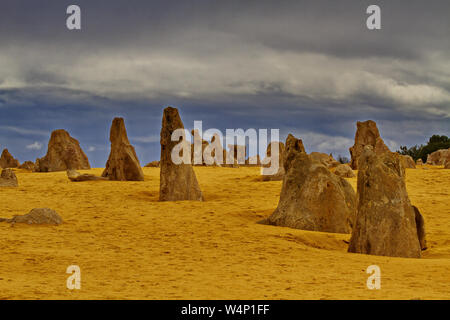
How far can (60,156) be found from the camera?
3034 cm

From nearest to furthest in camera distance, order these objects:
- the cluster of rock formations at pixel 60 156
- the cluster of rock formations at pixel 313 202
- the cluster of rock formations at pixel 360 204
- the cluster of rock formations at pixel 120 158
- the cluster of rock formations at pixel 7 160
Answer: the cluster of rock formations at pixel 360 204, the cluster of rock formations at pixel 313 202, the cluster of rock formations at pixel 120 158, the cluster of rock formations at pixel 60 156, the cluster of rock formations at pixel 7 160

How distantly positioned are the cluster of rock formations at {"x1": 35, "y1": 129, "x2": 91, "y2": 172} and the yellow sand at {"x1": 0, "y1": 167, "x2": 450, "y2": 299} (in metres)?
14.5

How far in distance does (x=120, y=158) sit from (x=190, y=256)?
42.7ft

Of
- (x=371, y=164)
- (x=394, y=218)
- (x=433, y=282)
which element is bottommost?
(x=433, y=282)

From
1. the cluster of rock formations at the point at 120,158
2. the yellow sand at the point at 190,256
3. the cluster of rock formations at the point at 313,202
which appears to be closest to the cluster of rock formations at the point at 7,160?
the cluster of rock formations at the point at 120,158

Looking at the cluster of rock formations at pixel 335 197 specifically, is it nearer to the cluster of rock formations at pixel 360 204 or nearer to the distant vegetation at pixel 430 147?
the cluster of rock formations at pixel 360 204

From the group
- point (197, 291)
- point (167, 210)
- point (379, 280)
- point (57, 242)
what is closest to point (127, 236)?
point (57, 242)

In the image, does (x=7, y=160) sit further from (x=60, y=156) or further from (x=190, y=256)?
(x=190, y=256)

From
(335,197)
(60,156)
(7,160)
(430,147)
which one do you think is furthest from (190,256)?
(430,147)

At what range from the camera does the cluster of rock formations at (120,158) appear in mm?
20516

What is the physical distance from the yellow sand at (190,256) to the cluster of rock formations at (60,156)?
571 inches
